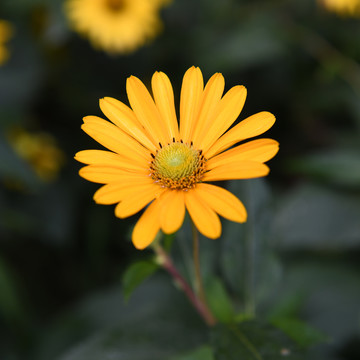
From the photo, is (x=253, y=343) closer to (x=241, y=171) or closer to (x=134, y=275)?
(x=134, y=275)

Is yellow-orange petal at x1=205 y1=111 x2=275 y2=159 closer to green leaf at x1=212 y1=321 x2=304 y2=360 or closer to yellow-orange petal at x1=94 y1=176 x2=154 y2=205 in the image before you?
yellow-orange petal at x1=94 y1=176 x2=154 y2=205

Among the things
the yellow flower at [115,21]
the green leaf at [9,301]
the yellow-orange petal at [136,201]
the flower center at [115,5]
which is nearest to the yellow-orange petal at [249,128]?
the yellow-orange petal at [136,201]

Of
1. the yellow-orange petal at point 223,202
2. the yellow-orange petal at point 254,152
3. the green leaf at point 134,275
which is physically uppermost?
the yellow-orange petal at point 254,152

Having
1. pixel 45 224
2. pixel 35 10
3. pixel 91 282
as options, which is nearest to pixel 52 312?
pixel 91 282

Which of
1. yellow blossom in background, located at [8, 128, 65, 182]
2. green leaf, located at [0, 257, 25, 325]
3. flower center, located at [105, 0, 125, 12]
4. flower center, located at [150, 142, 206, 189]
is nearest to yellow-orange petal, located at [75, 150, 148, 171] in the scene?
flower center, located at [150, 142, 206, 189]

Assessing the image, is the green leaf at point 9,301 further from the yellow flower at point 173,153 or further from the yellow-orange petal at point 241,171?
the yellow-orange petal at point 241,171

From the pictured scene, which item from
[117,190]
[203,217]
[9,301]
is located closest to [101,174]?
[117,190]

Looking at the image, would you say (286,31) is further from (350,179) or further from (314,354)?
(314,354)
